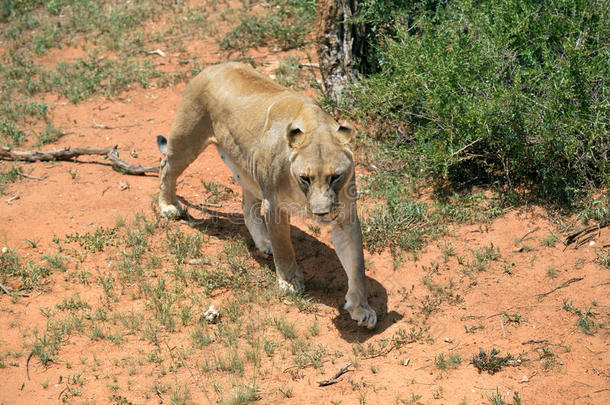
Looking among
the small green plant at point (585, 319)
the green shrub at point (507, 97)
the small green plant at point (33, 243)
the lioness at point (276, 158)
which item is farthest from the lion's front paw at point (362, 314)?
the small green plant at point (33, 243)

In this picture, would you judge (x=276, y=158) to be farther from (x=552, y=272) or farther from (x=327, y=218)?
(x=552, y=272)

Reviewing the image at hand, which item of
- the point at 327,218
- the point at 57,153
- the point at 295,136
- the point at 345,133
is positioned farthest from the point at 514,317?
the point at 57,153

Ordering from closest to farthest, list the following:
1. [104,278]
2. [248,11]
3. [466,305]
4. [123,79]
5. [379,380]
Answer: [379,380] < [466,305] < [104,278] < [123,79] < [248,11]

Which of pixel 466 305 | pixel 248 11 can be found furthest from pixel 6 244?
pixel 248 11

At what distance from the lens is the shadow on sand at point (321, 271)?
6.06m

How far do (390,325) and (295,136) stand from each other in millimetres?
1992

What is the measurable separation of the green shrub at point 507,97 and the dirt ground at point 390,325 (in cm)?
66

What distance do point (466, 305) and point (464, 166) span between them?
218 centimetres

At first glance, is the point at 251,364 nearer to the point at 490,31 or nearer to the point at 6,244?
the point at 6,244

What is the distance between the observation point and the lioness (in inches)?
214

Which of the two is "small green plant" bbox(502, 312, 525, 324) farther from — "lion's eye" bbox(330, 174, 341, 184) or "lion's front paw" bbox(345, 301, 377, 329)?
"lion's eye" bbox(330, 174, 341, 184)

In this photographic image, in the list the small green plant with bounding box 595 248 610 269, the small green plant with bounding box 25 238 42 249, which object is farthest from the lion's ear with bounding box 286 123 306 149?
the small green plant with bounding box 25 238 42 249

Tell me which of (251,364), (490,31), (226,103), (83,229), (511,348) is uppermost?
(490,31)

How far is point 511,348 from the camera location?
5.45m
